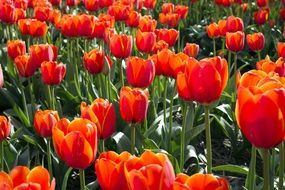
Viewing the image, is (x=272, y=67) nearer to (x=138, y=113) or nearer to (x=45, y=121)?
(x=138, y=113)

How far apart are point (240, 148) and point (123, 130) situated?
793 millimetres

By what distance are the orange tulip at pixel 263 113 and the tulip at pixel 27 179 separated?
54 centimetres

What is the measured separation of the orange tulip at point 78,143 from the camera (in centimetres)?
169

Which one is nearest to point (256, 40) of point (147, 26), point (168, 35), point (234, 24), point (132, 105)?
point (234, 24)

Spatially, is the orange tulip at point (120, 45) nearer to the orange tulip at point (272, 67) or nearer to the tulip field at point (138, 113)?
the tulip field at point (138, 113)

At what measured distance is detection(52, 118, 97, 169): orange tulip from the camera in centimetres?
169

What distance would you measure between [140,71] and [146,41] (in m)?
0.83

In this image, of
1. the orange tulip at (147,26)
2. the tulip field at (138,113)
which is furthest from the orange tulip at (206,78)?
the orange tulip at (147,26)

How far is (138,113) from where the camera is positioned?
85.2 inches

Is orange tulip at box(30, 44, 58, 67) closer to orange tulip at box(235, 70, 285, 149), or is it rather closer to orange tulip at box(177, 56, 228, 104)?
orange tulip at box(177, 56, 228, 104)

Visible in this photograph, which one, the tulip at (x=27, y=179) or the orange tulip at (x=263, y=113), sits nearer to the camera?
the tulip at (x=27, y=179)

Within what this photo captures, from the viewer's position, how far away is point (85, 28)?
3775mm

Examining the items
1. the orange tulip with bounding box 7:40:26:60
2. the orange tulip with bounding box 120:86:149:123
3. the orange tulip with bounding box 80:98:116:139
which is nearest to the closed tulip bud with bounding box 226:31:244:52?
the orange tulip with bounding box 7:40:26:60

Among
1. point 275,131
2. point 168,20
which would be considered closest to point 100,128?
point 275,131
